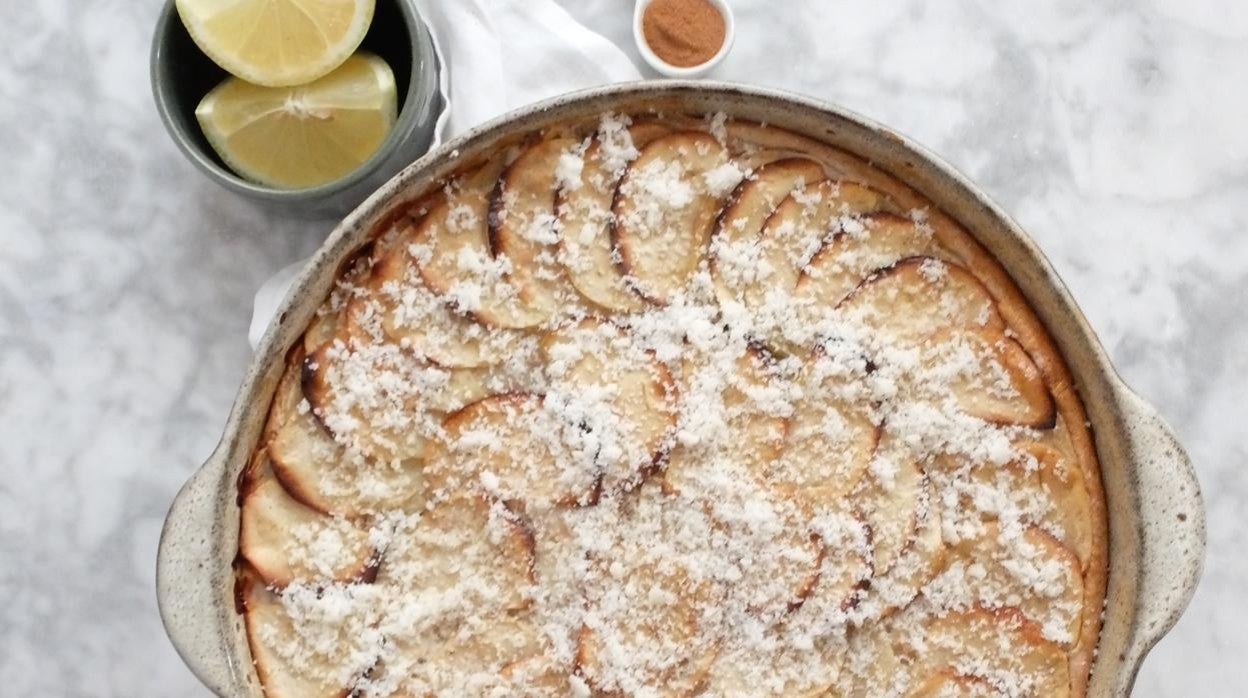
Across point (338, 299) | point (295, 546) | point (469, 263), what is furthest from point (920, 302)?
point (295, 546)

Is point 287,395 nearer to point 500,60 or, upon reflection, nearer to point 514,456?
point 514,456

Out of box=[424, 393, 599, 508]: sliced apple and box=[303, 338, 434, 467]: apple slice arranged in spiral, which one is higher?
box=[303, 338, 434, 467]: apple slice arranged in spiral

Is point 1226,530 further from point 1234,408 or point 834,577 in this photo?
point 834,577

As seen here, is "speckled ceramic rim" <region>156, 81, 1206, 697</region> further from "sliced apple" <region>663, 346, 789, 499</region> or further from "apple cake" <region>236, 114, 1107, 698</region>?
"sliced apple" <region>663, 346, 789, 499</region>

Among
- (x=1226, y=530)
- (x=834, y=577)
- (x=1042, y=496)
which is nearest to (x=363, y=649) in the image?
(x=834, y=577)

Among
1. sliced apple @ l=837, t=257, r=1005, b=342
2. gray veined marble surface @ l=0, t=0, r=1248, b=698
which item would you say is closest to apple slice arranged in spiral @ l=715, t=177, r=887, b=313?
sliced apple @ l=837, t=257, r=1005, b=342
